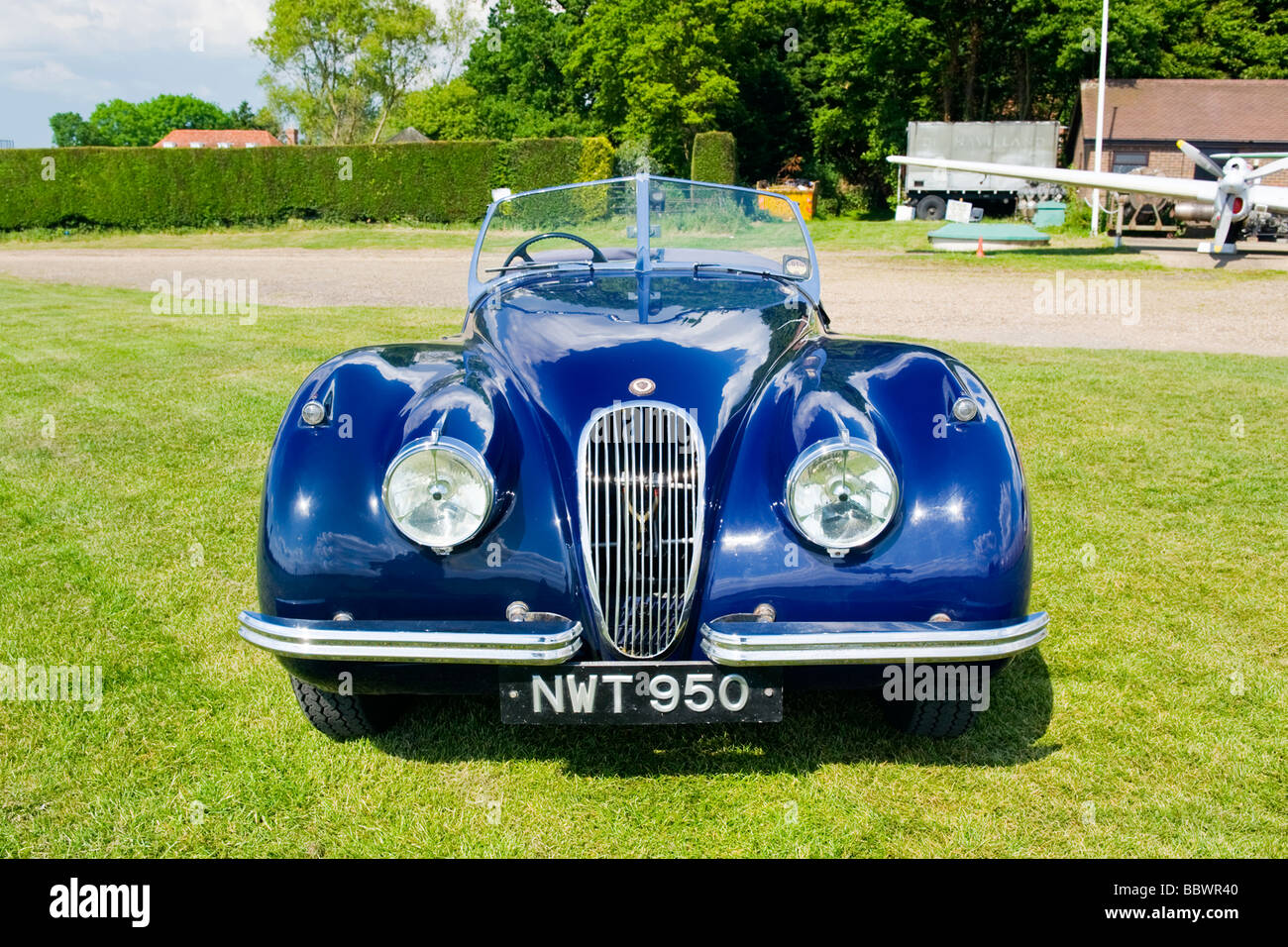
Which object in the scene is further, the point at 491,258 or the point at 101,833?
the point at 491,258

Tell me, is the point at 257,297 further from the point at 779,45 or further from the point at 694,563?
the point at 779,45

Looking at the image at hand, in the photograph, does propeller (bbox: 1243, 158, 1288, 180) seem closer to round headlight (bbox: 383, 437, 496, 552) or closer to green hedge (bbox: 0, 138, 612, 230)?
green hedge (bbox: 0, 138, 612, 230)

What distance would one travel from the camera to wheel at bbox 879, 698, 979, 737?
335 cm

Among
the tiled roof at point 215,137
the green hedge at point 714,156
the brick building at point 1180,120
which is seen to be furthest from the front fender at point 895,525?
the tiled roof at point 215,137

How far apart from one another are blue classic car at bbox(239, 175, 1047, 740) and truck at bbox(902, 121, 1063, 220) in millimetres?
34090

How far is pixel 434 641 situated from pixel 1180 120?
3931cm

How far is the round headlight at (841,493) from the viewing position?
300 cm

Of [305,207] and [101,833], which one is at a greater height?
[305,207]

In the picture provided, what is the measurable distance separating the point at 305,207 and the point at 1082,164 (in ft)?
91.6

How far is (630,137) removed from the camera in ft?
138

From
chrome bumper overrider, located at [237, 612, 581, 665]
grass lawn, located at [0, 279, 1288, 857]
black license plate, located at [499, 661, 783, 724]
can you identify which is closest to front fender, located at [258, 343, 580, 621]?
chrome bumper overrider, located at [237, 612, 581, 665]
